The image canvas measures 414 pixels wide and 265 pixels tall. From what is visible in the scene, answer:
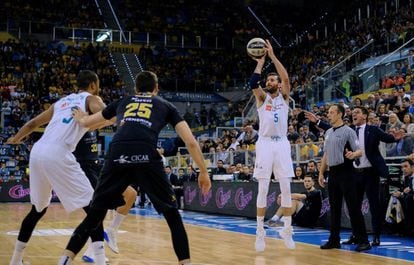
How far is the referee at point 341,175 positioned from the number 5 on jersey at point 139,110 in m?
4.05

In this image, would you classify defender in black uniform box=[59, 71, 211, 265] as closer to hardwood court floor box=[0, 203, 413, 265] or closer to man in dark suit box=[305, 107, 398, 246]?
hardwood court floor box=[0, 203, 413, 265]

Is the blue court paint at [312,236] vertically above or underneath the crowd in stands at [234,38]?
underneath

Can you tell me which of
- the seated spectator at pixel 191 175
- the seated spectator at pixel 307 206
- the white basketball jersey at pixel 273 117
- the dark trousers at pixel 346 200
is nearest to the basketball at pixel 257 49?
the white basketball jersey at pixel 273 117

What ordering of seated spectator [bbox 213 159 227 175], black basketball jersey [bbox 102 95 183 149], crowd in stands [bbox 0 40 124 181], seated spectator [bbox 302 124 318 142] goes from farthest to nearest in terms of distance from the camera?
crowd in stands [bbox 0 40 124 181] < seated spectator [bbox 213 159 227 175] < seated spectator [bbox 302 124 318 142] < black basketball jersey [bbox 102 95 183 149]

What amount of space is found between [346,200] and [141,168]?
172 inches

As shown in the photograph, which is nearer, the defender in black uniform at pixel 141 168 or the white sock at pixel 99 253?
the defender in black uniform at pixel 141 168

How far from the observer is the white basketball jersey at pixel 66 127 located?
5977 millimetres

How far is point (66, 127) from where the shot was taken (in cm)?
599

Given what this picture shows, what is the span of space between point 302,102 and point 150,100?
56.4ft

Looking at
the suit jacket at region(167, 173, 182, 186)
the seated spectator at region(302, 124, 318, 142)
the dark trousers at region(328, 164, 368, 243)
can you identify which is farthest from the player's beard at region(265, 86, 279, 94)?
the suit jacket at region(167, 173, 182, 186)

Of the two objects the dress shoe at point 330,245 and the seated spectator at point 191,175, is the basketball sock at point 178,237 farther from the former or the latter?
the seated spectator at point 191,175

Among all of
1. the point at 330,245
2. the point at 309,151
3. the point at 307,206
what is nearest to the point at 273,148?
the point at 330,245

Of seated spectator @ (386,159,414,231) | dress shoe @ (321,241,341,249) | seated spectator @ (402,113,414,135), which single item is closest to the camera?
dress shoe @ (321,241,341,249)

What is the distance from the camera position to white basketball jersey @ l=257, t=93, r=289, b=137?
332 inches
